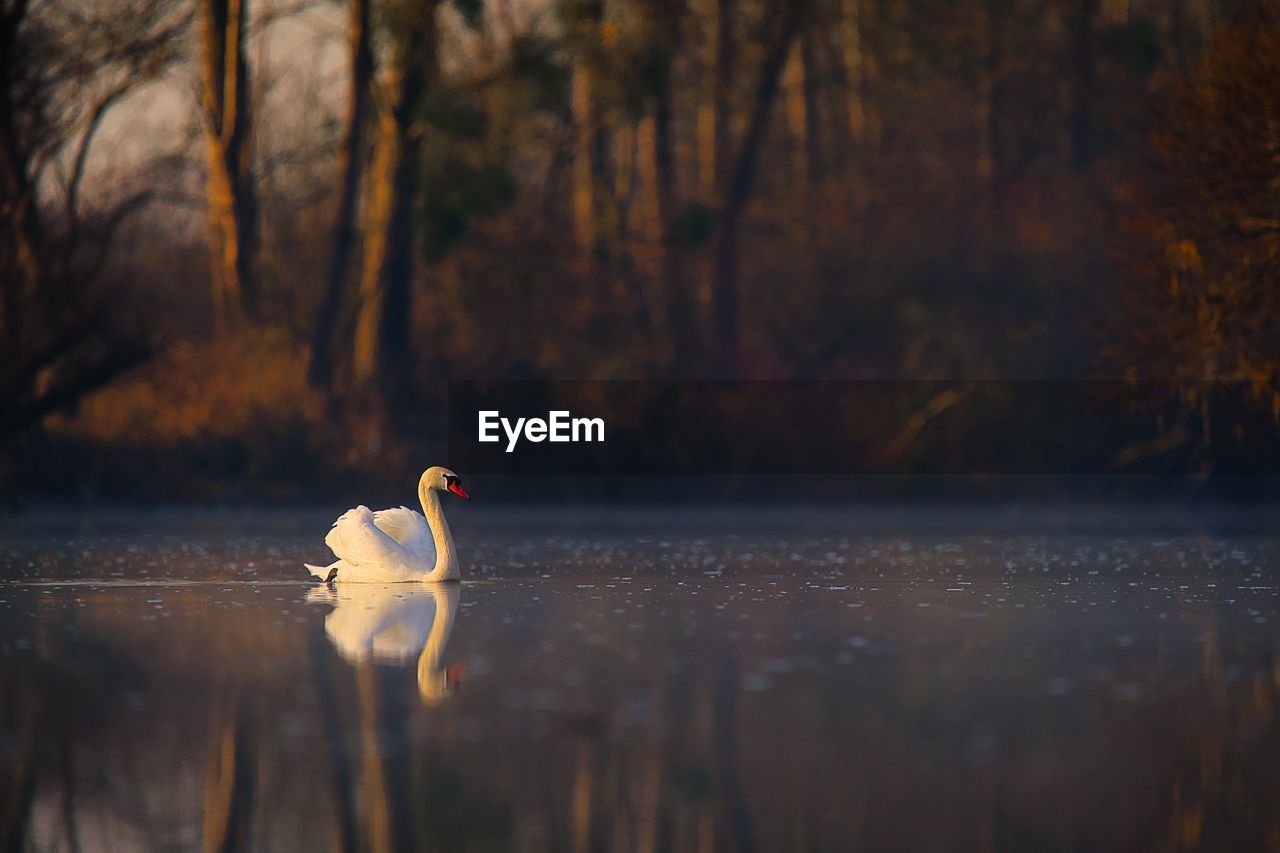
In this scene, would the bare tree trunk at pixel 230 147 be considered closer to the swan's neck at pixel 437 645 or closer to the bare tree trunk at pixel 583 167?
the bare tree trunk at pixel 583 167

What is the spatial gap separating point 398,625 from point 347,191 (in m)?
19.4

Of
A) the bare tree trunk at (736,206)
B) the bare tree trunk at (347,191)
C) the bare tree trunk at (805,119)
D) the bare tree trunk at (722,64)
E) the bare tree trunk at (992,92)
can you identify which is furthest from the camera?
the bare tree trunk at (805,119)

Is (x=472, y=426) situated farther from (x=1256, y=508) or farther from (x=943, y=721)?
(x=943, y=721)

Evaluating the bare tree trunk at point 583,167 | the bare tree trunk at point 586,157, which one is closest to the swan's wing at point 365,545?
the bare tree trunk at point 586,157

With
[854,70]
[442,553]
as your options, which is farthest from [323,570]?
[854,70]

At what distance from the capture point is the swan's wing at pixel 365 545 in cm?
1567

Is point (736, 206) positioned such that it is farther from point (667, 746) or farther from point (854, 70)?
point (667, 746)

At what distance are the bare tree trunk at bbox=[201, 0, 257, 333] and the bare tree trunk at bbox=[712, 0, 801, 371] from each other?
24.8 feet

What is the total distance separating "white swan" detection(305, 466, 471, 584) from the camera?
15688 millimetres

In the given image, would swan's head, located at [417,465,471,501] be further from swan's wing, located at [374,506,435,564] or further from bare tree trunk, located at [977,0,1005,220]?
bare tree trunk, located at [977,0,1005,220]

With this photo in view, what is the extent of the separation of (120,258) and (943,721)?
2706cm

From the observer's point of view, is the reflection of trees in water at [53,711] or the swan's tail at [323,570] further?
the swan's tail at [323,570]

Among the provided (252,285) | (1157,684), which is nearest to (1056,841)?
(1157,684)

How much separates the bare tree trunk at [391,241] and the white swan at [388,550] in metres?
14.1
